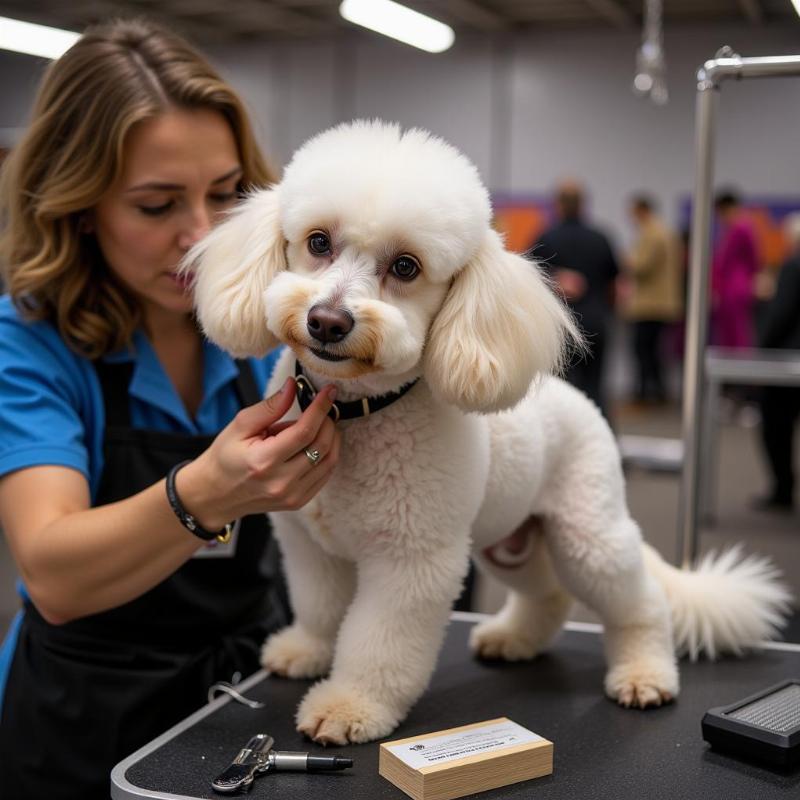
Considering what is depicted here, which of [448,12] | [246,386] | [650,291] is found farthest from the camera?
[448,12]

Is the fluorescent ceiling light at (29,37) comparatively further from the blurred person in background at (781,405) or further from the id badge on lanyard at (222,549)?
the id badge on lanyard at (222,549)

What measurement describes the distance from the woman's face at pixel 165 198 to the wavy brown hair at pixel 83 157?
0.02 m

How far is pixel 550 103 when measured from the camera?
8812mm

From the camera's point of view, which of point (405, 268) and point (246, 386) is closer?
point (405, 268)

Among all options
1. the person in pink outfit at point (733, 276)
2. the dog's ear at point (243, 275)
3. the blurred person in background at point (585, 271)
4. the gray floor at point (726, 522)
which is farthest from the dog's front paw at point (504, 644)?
the person in pink outfit at point (733, 276)

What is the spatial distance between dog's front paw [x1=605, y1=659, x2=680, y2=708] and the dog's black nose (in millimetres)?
587

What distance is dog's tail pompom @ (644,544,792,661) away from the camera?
4.32 feet

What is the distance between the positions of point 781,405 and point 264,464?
13.5 ft

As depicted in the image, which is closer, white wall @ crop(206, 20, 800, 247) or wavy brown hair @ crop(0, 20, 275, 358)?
wavy brown hair @ crop(0, 20, 275, 358)

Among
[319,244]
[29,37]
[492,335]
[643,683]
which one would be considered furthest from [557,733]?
[29,37]

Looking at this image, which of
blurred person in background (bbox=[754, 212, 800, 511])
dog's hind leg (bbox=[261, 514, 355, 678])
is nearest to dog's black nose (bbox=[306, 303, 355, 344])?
dog's hind leg (bbox=[261, 514, 355, 678])

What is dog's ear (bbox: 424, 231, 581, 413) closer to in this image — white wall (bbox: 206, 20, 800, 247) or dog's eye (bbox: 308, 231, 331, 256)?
dog's eye (bbox: 308, 231, 331, 256)

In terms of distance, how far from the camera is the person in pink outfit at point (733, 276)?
705 centimetres

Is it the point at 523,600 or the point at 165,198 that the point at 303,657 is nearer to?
the point at 523,600
